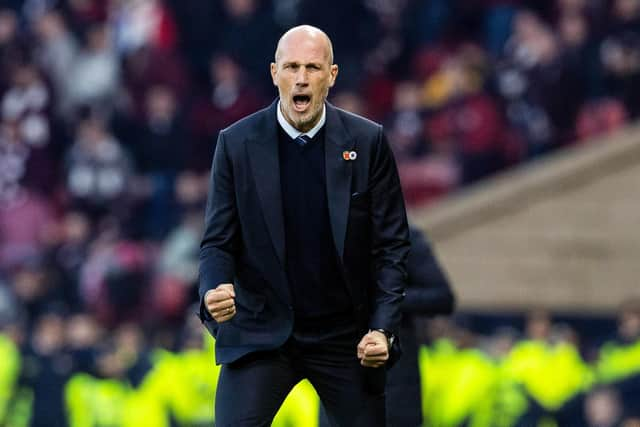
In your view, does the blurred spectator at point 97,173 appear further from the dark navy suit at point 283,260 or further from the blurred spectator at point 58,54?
the dark navy suit at point 283,260

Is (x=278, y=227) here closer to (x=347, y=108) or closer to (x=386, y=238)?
(x=386, y=238)

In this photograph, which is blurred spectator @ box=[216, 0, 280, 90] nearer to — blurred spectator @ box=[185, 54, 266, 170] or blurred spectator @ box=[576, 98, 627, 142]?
blurred spectator @ box=[185, 54, 266, 170]

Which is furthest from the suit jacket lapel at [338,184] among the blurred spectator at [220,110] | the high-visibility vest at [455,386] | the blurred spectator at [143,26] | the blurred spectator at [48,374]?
the blurred spectator at [143,26]

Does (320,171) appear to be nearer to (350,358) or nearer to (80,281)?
(350,358)

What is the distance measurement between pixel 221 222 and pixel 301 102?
51 cm

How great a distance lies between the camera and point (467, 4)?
1645cm

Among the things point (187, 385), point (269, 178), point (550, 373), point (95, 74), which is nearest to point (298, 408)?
point (187, 385)

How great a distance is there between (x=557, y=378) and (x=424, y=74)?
16.1ft

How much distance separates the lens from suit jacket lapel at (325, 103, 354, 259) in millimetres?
6363

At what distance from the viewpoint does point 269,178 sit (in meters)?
6.38

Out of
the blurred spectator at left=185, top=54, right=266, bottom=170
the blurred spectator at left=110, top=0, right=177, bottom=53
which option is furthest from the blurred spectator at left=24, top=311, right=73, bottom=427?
the blurred spectator at left=110, top=0, right=177, bottom=53

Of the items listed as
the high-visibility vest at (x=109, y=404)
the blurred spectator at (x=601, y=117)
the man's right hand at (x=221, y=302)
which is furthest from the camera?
the blurred spectator at (x=601, y=117)

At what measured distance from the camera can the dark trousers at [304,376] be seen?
6414mm

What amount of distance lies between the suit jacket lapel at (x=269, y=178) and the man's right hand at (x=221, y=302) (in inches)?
12.8
